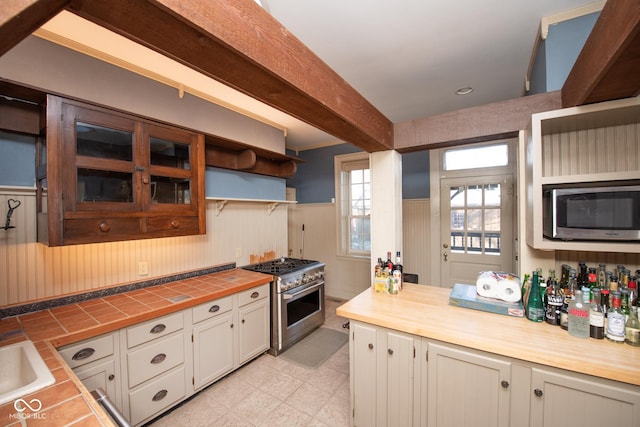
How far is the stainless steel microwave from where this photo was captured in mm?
1298

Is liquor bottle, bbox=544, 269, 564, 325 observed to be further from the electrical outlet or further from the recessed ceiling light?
the electrical outlet

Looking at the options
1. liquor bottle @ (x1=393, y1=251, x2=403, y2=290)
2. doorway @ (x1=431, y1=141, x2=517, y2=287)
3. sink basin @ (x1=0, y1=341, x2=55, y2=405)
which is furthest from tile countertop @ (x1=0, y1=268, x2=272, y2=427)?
doorway @ (x1=431, y1=141, x2=517, y2=287)

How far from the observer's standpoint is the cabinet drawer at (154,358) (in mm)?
1711

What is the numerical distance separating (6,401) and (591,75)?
2.64 m

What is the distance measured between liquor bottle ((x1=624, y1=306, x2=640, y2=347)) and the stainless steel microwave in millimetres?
367

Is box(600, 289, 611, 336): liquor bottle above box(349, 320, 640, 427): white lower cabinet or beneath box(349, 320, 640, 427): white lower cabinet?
above

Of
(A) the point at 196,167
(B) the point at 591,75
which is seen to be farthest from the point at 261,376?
(B) the point at 591,75

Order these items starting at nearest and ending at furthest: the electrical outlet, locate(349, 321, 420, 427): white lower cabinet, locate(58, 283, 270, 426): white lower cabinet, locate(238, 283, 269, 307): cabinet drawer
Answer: locate(349, 321, 420, 427): white lower cabinet < locate(58, 283, 270, 426): white lower cabinet < the electrical outlet < locate(238, 283, 269, 307): cabinet drawer

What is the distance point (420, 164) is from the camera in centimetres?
378

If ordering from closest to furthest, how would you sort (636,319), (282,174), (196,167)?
(636,319) < (196,167) < (282,174)

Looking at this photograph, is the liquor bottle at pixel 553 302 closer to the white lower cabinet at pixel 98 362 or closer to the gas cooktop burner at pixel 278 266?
the gas cooktop burner at pixel 278 266

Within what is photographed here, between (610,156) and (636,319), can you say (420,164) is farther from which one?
(636,319)

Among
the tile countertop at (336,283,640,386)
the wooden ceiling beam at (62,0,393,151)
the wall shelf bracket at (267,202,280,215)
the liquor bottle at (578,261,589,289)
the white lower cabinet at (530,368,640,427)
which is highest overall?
the wooden ceiling beam at (62,0,393,151)

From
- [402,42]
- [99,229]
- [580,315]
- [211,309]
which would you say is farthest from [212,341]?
[402,42]
